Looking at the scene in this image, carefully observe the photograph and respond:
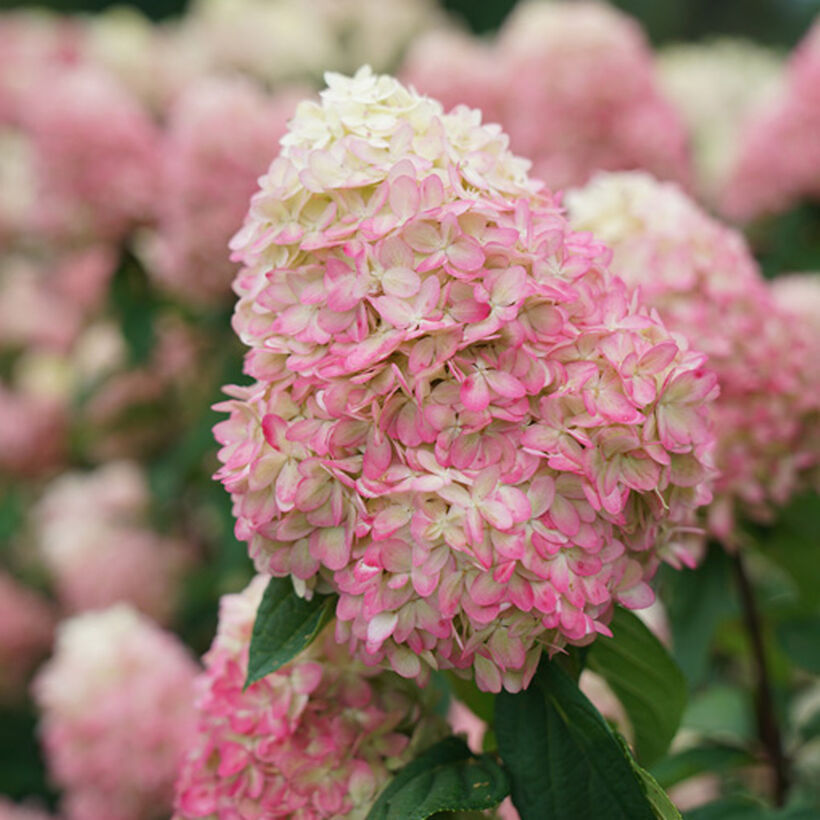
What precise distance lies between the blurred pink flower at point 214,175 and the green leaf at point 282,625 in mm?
864

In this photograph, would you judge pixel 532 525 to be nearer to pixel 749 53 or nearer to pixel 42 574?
pixel 42 574

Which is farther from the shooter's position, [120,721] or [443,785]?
[120,721]

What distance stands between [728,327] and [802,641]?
311mm

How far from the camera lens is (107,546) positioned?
1867mm

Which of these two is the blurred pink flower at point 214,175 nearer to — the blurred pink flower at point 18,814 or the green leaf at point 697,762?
the blurred pink flower at point 18,814

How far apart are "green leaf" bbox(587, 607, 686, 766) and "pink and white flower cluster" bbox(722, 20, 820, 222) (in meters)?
1.05

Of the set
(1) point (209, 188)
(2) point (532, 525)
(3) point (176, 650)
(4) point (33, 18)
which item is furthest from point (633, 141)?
(4) point (33, 18)

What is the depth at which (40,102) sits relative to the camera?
1674 millimetres

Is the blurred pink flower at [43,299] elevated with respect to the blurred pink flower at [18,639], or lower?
elevated

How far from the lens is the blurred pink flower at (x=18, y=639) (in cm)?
198

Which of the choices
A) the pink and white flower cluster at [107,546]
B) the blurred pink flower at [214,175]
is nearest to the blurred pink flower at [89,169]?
the blurred pink flower at [214,175]

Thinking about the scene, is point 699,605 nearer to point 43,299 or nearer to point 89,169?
point 89,169

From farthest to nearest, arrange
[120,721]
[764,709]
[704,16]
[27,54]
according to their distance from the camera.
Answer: [704,16] < [27,54] < [120,721] < [764,709]

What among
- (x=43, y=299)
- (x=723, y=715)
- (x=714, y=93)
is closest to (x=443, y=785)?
(x=723, y=715)
